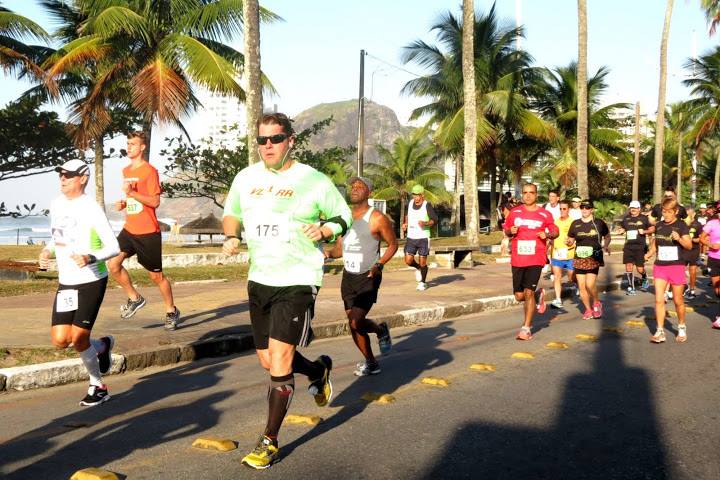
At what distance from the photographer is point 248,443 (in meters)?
4.81

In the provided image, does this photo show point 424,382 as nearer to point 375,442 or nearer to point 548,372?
point 548,372

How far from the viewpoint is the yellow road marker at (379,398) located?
19.7ft

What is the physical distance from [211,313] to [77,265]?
4.80 m

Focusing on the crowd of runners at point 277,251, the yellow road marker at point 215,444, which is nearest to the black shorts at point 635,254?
the crowd of runners at point 277,251

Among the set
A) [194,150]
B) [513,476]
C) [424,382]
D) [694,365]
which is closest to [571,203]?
[694,365]

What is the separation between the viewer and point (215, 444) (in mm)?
4656

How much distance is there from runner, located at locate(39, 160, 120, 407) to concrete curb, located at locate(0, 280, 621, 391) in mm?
897

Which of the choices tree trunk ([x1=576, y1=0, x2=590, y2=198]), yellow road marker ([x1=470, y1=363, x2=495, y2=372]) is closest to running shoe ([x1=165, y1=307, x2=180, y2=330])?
yellow road marker ([x1=470, y1=363, x2=495, y2=372])

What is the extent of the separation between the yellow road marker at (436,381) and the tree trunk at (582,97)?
1816cm

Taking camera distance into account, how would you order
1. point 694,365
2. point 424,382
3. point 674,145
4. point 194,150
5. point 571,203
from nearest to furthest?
point 424,382 < point 694,365 < point 571,203 < point 194,150 < point 674,145

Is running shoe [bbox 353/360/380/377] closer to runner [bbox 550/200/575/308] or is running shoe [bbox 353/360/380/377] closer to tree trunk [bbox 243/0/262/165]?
runner [bbox 550/200/575/308]

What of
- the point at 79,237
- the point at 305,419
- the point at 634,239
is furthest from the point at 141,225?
the point at 634,239

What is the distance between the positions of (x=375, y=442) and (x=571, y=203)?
10.2 meters

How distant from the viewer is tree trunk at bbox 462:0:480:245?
76.7 ft
